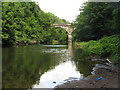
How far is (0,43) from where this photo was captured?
126 ft

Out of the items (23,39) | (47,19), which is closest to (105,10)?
(23,39)

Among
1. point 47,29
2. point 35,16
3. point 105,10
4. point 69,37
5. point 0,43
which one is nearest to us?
point 105,10

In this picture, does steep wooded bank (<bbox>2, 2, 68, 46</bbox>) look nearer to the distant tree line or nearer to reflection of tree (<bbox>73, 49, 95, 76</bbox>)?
the distant tree line

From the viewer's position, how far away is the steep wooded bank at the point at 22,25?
39125 mm

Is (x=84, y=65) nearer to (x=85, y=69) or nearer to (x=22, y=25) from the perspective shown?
(x=85, y=69)

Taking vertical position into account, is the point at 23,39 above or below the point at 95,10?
below

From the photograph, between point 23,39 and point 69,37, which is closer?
point 23,39

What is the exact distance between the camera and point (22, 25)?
4638 cm

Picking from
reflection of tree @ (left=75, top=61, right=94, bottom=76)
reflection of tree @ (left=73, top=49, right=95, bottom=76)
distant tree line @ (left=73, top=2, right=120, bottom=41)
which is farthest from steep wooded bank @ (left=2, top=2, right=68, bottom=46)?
reflection of tree @ (left=75, top=61, right=94, bottom=76)

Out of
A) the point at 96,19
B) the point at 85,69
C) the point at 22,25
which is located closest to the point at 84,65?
the point at 85,69

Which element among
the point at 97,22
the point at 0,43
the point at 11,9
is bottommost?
the point at 0,43

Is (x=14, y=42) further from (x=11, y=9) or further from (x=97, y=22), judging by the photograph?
(x=97, y=22)

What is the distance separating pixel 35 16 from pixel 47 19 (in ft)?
16.6

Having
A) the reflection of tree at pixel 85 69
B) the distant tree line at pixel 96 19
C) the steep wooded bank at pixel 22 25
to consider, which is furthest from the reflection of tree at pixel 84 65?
the steep wooded bank at pixel 22 25
